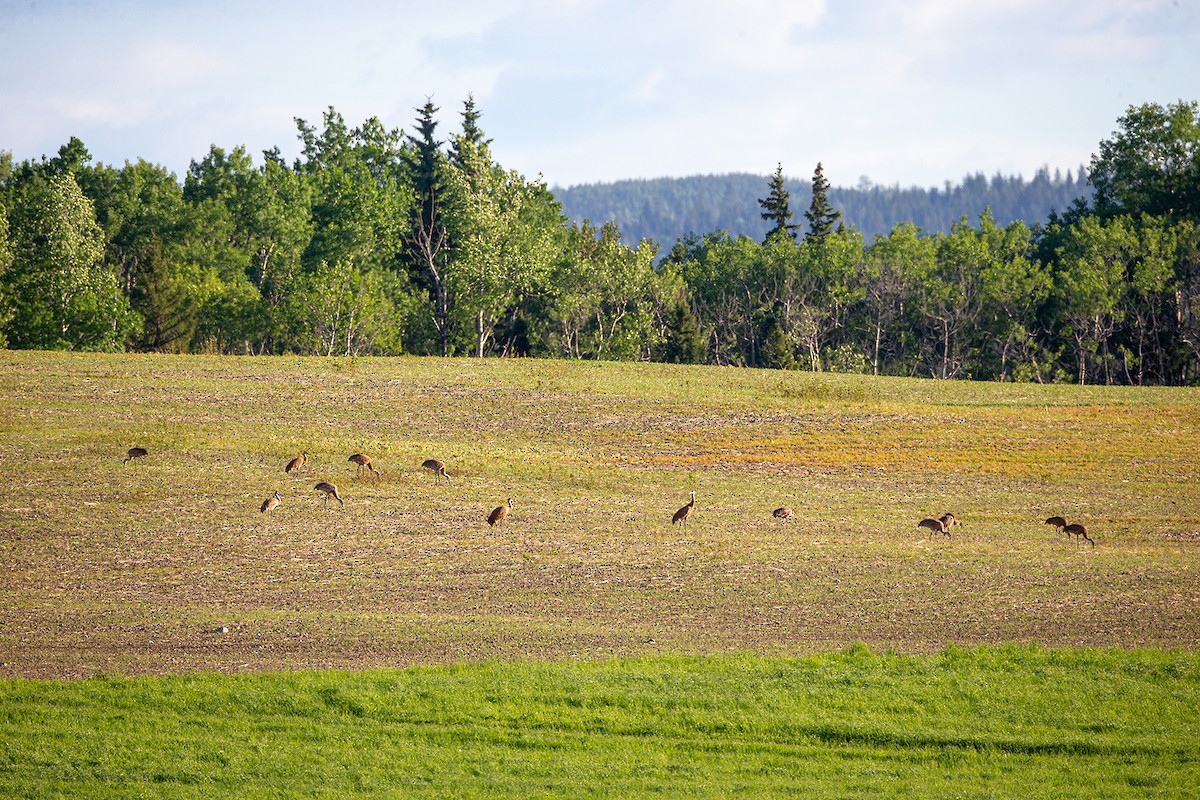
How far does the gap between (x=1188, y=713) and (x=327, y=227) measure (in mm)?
82507

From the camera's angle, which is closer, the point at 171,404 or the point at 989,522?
the point at 989,522

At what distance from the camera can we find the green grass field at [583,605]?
13.7 m

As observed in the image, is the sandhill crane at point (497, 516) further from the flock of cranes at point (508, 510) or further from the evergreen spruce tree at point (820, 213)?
the evergreen spruce tree at point (820, 213)

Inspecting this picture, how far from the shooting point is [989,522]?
29594 mm

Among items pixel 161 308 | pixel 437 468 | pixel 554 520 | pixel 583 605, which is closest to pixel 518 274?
pixel 161 308

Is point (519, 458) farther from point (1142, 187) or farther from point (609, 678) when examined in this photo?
point (1142, 187)

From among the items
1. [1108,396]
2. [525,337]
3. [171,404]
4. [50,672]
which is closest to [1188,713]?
[50,672]

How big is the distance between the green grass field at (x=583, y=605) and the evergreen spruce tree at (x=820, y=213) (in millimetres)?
62372

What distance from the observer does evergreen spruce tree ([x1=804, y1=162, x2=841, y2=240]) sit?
105 metres

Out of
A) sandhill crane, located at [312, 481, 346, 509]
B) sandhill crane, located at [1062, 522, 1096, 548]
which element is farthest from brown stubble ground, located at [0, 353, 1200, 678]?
sandhill crane, located at [312, 481, 346, 509]

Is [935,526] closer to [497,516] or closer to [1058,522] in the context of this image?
[1058,522]

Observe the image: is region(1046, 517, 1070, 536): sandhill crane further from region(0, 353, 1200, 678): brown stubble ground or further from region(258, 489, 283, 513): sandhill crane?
region(258, 489, 283, 513): sandhill crane

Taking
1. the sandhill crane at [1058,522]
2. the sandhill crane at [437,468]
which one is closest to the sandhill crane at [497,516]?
the sandhill crane at [437,468]

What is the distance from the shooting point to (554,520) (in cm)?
2838
